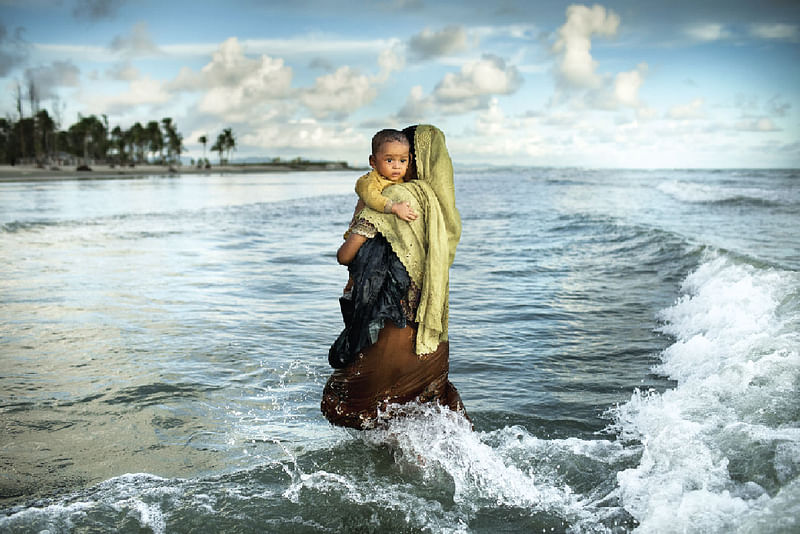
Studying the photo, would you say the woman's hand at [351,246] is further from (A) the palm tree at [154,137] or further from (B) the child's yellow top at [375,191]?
(A) the palm tree at [154,137]

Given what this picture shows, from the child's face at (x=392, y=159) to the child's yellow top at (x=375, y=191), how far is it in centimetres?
3

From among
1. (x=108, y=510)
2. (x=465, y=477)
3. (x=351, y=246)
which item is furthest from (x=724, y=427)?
(x=108, y=510)

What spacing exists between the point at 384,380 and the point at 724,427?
7.36 ft

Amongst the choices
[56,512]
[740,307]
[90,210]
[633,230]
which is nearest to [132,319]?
[56,512]

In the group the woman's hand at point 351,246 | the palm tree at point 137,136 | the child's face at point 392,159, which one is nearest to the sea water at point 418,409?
the woman's hand at point 351,246

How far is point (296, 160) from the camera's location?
504 feet

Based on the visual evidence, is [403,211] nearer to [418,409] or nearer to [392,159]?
[392,159]

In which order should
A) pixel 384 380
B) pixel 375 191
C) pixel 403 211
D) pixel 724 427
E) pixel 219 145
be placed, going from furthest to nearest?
pixel 219 145, pixel 724 427, pixel 384 380, pixel 375 191, pixel 403 211

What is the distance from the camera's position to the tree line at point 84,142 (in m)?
85.6

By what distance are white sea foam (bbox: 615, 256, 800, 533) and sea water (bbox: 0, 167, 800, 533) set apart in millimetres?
17

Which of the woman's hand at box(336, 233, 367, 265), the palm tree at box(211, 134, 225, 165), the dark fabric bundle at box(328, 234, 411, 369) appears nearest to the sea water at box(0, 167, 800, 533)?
the dark fabric bundle at box(328, 234, 411, 369)

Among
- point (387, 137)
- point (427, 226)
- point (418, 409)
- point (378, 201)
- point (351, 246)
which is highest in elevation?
point (387, 137)

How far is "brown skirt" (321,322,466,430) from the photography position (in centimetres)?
354

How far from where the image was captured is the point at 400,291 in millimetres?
3465
